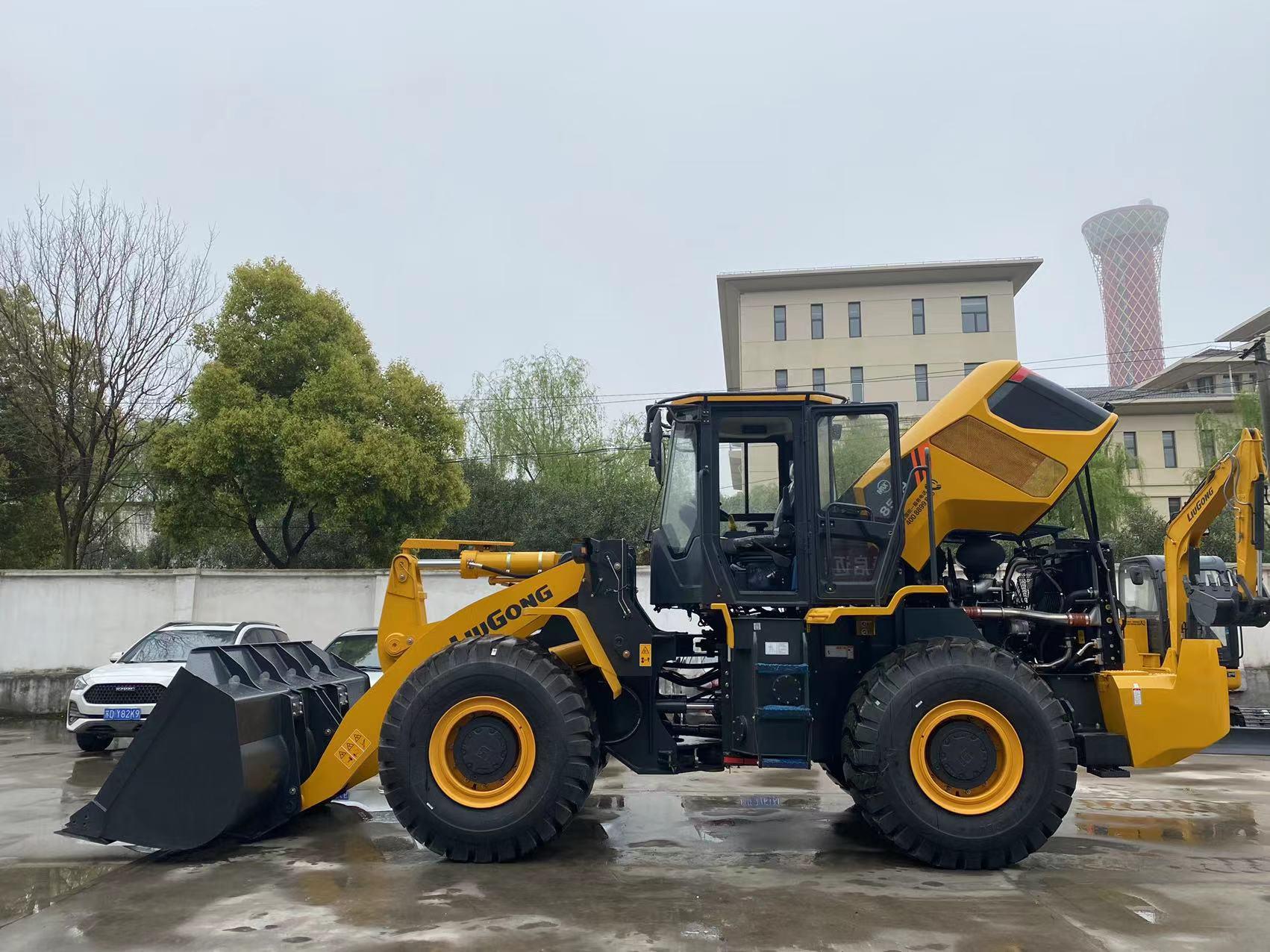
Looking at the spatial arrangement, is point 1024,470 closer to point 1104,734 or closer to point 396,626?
point 1104,734

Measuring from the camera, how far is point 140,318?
18.7m

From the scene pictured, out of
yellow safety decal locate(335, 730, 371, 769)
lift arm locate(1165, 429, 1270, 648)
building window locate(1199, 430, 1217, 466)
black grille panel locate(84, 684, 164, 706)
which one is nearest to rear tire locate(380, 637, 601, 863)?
yellow safety decal locate(335, 730, 371, 769)

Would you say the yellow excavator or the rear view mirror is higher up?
the rear view mirror

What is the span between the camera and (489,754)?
6.09m

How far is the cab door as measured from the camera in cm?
637

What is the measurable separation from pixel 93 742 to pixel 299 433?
7.94 meters

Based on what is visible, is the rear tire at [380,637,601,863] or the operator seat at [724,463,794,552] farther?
the operator seat at [724,463,794,552]

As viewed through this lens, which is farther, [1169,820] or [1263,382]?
[1263,382]

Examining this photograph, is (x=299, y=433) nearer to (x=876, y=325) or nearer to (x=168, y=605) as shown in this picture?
(x=168, y=605)

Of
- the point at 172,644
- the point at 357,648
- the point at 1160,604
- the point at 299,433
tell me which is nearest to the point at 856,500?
the point at 1160,604

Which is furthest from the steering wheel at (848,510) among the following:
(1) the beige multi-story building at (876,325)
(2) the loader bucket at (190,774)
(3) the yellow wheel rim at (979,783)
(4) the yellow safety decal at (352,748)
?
(1) the beige multi-story building at (876,325)

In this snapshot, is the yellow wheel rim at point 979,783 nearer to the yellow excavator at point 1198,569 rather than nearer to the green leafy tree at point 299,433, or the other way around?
the yellow excavator at point 1198,569

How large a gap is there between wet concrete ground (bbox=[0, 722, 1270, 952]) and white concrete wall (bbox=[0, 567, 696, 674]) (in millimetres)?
8695

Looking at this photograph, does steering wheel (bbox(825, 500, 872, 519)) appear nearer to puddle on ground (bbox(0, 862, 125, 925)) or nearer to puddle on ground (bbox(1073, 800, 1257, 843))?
puddle on ground (bbox(1073, 800, 1257, 843))
